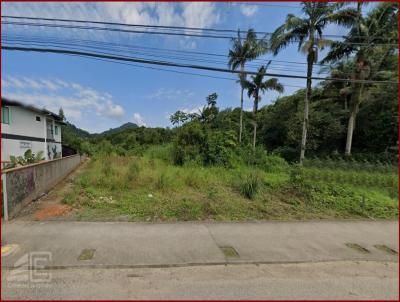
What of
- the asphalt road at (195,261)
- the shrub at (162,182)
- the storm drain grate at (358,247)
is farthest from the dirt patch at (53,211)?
the storm drain grate at (358,247)

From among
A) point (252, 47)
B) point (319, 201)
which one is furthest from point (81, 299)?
point (252, 47)

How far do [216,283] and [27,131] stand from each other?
63.2 ft

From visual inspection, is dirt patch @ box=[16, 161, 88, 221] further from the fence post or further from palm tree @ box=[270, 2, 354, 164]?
palm tree @ box=[270, 2, 354, 164]

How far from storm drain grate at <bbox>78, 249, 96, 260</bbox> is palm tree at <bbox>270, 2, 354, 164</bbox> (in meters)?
11.3

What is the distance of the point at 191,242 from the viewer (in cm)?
388

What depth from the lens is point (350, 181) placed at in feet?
26.6

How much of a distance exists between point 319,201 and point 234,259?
4.85 meters

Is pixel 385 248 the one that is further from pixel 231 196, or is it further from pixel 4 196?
pixel 4 196

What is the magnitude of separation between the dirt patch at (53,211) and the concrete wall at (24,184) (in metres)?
0.54

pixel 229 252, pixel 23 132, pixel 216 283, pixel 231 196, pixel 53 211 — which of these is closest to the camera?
pixel 216 283

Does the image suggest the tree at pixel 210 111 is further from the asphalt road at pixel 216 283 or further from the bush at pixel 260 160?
the asphalt road at pixel 216 283

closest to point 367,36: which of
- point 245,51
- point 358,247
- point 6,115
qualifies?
point 245,51

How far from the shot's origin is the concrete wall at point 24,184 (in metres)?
4.65

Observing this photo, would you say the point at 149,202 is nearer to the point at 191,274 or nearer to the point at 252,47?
the point at 191,274
